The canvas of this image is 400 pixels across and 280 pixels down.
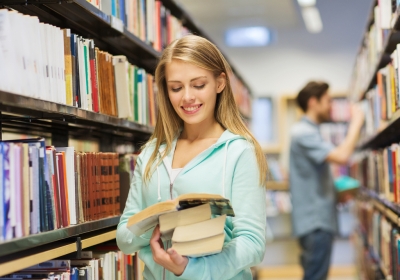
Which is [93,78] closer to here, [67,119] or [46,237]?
[67,119]

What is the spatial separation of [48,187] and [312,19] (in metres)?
5.73

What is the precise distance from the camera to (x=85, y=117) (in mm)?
2178

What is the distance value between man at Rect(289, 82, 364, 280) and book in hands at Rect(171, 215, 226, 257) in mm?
2636

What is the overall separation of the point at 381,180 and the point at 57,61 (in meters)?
2.43

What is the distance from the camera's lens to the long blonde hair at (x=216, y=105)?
1.71 meters

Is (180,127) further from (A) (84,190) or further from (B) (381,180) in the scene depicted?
(B) (381,180)

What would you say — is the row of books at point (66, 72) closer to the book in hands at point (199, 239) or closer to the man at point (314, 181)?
the book in hands at point (199, 239)

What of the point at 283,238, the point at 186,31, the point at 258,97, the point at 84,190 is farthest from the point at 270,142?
the point at 84,190

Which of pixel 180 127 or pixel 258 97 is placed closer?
pixel 180 127

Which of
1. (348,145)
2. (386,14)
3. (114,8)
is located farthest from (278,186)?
(114,8)

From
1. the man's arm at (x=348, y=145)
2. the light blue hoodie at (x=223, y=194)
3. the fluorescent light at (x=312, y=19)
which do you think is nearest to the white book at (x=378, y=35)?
the man's arm at (x=348, y=145)

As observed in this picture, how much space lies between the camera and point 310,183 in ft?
13.8

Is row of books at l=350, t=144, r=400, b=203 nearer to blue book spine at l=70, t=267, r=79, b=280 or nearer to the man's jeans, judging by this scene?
the man's jeans

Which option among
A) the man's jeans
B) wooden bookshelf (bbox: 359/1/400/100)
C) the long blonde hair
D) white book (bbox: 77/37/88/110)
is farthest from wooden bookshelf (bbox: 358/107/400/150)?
white book (bbox: 77/37/88/110)
